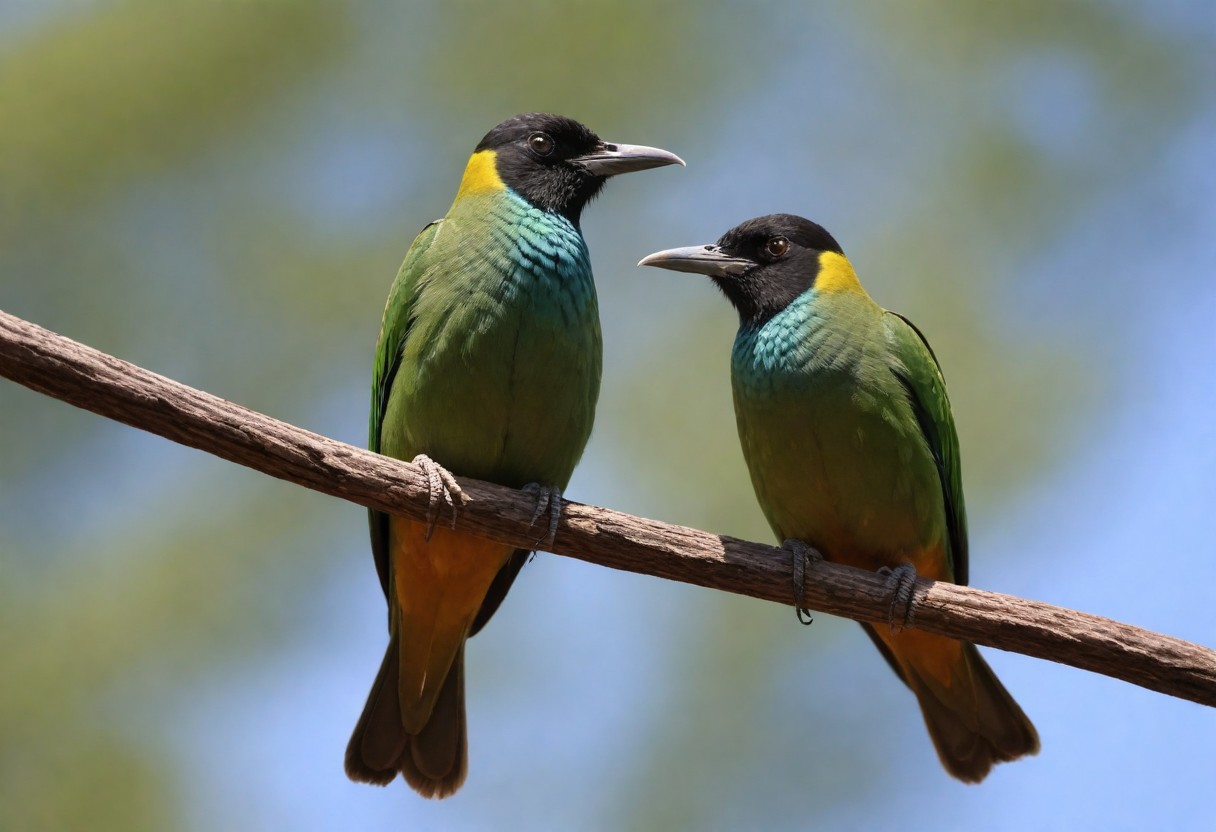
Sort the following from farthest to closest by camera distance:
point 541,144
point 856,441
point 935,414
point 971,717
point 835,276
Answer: point 541,144
point 835,276
point 971,717
point 935,414
point 856,441

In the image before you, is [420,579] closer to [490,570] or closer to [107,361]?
[490,570]

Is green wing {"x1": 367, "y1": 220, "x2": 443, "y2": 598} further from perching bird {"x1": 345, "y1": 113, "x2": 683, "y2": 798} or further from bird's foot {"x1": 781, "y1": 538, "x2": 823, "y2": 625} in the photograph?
bird's foot {"x1": 781, "y1": 538, "x2": 823, "y2": 625}

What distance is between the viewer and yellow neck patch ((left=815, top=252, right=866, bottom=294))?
17.7 feet

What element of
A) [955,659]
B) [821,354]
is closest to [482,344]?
[821,354]

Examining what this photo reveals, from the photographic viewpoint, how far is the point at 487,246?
4.98 meters

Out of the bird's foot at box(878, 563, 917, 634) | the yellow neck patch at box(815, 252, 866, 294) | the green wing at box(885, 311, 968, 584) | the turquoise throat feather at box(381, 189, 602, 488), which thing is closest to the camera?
the bird's foot at box(878, 563, 917, 634)

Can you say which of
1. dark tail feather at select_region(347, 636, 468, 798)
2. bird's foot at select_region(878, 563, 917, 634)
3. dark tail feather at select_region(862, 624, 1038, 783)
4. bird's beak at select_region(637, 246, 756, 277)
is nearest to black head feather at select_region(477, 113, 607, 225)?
bird's beak at select_region(637, 246, 756, 277)

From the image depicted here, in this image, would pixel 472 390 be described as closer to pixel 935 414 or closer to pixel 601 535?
pixel 601 535

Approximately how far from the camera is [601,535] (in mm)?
4418

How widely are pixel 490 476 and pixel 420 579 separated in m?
0.54

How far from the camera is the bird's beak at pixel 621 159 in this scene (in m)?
5.60

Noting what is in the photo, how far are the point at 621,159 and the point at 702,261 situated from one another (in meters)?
0.57

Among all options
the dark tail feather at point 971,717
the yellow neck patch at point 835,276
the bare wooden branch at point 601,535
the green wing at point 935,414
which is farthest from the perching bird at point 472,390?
the dark tail feather at point 971,717

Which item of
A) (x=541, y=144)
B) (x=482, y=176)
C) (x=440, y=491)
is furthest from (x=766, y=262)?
(x=440, y=491)
